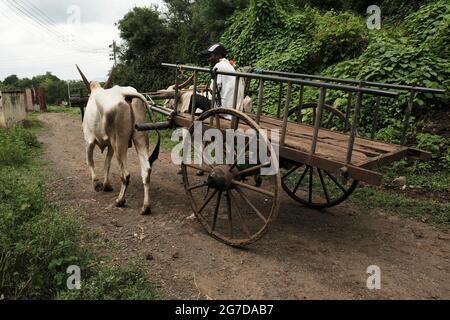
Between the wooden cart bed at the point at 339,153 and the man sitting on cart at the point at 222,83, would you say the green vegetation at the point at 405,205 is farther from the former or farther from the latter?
the man sitting on cart at the point at 222,83

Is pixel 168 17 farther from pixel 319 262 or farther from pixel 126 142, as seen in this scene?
pixel 319 262

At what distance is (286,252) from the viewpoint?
156 inches

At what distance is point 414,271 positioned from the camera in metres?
3.65

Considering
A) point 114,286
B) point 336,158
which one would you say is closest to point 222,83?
point 336,158

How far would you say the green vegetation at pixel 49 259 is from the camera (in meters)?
3.19

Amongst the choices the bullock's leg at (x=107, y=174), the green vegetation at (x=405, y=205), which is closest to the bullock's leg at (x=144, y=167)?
the bullock's leg at (x=107, y=174)

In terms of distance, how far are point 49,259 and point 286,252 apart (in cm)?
222

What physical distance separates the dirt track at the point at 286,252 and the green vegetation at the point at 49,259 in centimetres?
27

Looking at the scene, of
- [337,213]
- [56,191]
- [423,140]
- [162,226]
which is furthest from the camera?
[423,140]

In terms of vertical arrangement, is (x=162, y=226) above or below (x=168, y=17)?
below

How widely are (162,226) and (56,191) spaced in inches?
85.5

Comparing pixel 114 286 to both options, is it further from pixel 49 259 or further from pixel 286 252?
pixel 286 252
